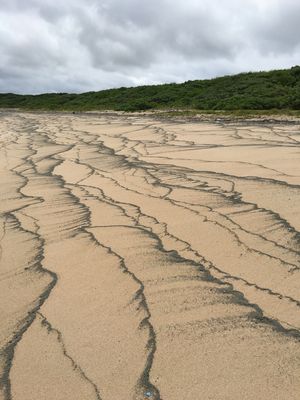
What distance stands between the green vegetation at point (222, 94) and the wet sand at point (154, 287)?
45.6 feet

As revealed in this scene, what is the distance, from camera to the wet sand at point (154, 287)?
76.5 inches

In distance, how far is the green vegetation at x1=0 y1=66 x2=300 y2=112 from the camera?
62.1 feet

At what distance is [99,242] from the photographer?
136 inches

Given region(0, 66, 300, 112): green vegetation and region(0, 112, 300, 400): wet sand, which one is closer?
region(0, 112, 300, 400): wet sand

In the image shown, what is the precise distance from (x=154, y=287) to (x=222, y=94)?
69.6 ft

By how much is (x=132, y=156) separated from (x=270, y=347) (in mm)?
5393

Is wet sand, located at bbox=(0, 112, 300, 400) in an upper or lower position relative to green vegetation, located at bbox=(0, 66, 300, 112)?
upper

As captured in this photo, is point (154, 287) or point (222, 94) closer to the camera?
point (154, 287)

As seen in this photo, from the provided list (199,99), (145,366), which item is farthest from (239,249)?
(199,99)

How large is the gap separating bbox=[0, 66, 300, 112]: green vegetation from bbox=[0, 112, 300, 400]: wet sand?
1390 cm

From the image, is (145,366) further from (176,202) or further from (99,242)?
(176,202)

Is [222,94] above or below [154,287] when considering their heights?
below

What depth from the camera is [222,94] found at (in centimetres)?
2305

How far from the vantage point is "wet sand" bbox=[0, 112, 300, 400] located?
1.94 m
